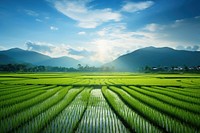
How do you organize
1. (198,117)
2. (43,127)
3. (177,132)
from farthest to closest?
(198,117) < (43,127) < (177,132)

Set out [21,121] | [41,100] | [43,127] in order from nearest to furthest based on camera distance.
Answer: [43,127]
[21,121]
[41,100]

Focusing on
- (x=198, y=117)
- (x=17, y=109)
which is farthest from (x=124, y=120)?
(x=17, y=109)

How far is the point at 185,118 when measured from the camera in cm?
714

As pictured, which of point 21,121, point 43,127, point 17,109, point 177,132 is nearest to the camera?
point 177,132

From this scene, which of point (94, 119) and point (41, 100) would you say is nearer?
point (94, 119)

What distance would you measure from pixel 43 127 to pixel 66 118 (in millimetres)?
1331

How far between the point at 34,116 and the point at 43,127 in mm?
1510

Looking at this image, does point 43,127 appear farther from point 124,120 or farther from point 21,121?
point 124,120

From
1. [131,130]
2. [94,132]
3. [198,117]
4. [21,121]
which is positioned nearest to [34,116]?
[21,121]

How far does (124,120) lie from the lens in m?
7.16

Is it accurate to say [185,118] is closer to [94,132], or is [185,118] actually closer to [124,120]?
[124,120]

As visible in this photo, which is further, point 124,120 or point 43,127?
point 124,120

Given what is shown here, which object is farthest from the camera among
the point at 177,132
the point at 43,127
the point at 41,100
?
the point at 41,100

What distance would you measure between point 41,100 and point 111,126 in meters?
6.15
